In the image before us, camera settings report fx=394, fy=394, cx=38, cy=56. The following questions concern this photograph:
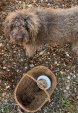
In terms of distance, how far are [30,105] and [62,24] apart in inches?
36.6

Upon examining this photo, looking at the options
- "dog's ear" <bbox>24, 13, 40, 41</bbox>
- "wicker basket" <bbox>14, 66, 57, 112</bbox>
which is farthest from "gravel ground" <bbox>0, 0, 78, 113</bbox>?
"dog's ear" <bbox>24, 13, 40, 41</bbox>

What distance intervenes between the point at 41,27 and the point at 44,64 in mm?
531

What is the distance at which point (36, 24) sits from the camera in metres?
4.00

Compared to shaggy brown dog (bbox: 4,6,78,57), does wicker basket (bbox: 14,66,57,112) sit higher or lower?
lower

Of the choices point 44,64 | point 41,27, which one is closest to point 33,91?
point 44,64

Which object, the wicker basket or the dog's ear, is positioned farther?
the wicker basket

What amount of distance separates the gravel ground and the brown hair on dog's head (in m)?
0.47

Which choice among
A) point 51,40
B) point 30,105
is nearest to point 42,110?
point 30,105

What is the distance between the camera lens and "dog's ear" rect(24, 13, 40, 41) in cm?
393

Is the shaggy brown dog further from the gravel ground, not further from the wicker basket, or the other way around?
the wicker basket

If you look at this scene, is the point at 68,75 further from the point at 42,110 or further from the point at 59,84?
the point at 42,110

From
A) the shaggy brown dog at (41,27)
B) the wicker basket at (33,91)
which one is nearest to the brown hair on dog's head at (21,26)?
the shaggy brown dog at (41,27)

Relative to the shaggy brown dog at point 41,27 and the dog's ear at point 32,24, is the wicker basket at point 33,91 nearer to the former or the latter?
the shaggy brown dog at point 41,27

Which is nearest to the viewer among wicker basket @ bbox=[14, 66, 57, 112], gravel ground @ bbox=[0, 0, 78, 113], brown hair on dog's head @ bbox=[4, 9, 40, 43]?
brown hair on dog's head @ bbox=[4, 9, 40, 43]
